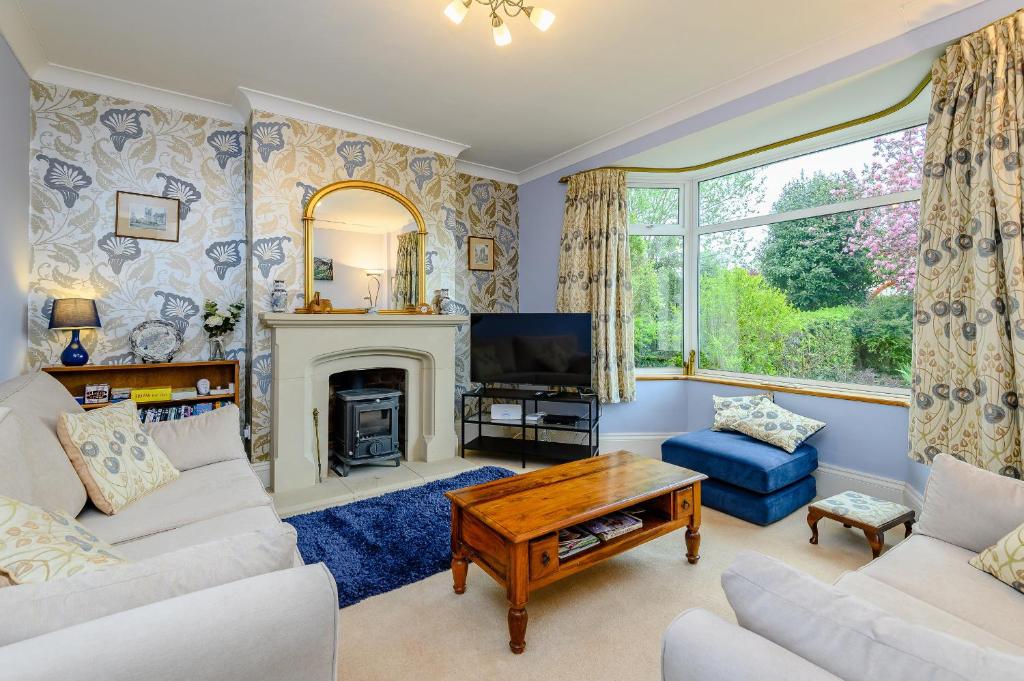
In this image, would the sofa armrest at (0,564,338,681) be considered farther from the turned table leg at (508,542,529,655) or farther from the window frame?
the window frame

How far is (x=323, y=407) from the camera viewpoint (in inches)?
141

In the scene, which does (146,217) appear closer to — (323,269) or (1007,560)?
(323,269)

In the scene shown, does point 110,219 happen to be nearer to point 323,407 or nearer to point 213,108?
point 213,108

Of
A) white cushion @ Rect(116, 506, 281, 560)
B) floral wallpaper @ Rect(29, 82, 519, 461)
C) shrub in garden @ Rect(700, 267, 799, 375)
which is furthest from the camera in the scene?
shrub in garden @ Rect(700, 267, 799, 375)

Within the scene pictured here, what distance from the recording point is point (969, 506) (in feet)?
5.57

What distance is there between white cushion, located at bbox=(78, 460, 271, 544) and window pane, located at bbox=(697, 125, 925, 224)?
3897mm

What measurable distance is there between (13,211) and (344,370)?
203 centimetres

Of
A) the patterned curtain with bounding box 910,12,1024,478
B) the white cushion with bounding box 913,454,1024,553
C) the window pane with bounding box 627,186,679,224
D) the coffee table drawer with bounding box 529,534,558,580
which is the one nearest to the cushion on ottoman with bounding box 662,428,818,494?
the patterned curtain with bounding box 910,12,1024,478

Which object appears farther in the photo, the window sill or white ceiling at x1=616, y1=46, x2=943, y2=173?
the window sill

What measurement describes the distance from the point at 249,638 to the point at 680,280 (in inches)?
163

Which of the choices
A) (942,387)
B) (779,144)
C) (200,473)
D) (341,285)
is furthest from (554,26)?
(200,473)

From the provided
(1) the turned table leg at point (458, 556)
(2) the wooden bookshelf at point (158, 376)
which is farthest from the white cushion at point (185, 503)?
(2) the wooden bookshelf at point (158, 376)

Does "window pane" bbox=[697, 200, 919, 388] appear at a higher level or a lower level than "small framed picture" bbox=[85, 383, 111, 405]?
higher

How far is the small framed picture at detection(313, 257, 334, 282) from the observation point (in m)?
3.51
